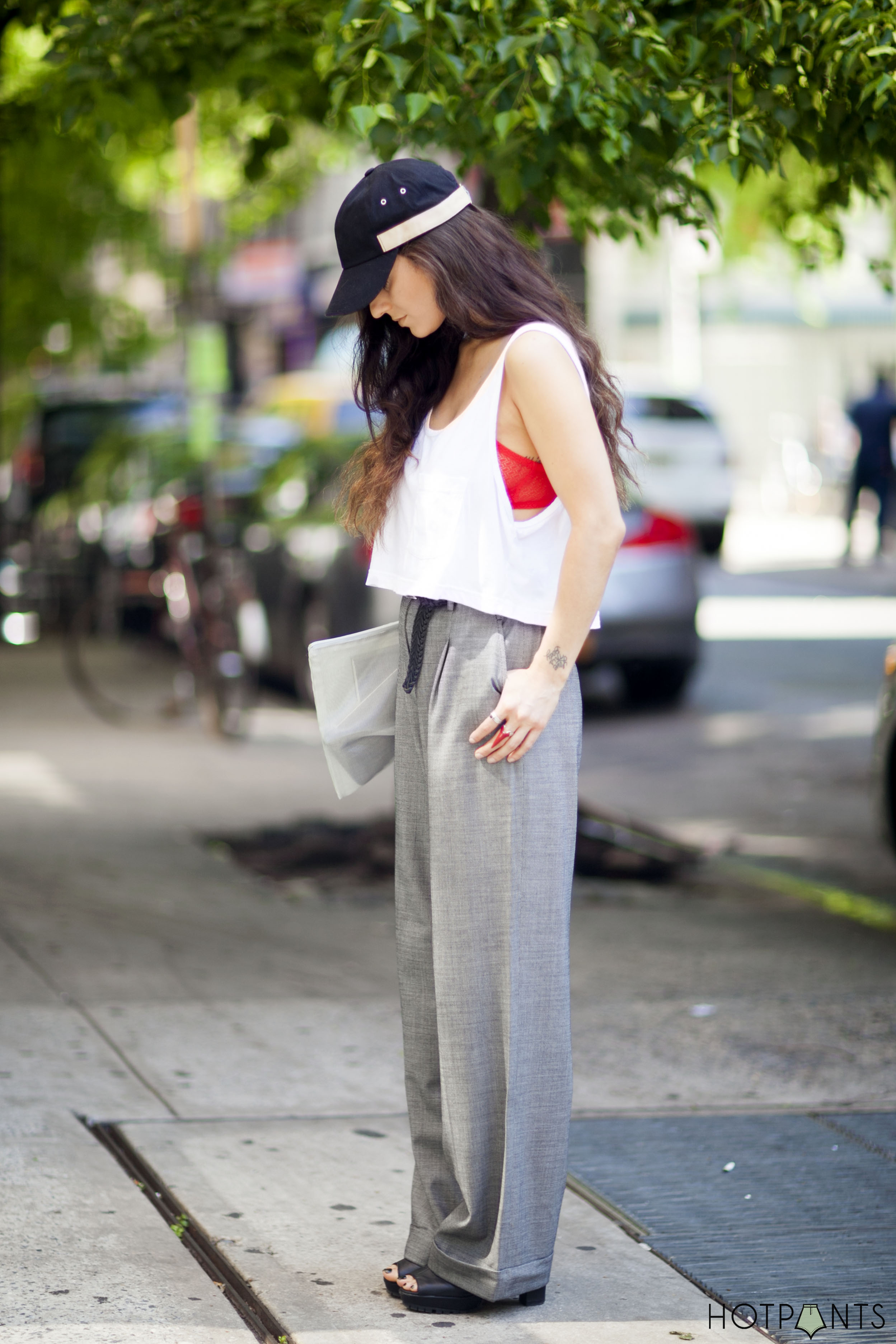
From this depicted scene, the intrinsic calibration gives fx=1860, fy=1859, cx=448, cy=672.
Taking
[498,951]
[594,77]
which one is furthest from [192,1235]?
[594,77]

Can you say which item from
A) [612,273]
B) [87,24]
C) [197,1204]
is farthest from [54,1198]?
[612,273]

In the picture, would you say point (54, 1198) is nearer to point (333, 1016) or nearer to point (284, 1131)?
point (284, 1131)

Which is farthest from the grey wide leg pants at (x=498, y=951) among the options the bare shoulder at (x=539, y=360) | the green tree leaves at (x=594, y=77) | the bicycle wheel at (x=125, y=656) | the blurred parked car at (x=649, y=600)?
the bicycle wheel at (x=125, y=656)

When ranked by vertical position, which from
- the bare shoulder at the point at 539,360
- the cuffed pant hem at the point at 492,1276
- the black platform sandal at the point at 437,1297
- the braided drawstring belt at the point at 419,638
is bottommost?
the black platform sandal at the point at 437,1297

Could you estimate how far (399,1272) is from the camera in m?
3.41

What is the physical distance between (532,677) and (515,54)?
1957 millimetres

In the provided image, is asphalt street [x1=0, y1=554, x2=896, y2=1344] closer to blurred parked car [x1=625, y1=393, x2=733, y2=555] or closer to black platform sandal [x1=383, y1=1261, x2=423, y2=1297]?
black platform sandal [x1=383, y1=1261, x2=423, y2=1297]

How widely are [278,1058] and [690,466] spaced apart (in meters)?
17.3

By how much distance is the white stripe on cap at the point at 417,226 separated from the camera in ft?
10.3

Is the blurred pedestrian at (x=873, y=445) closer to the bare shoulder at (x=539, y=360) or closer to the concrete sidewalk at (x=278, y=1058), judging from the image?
the concrete sidewalk at (x=278, y=1058)

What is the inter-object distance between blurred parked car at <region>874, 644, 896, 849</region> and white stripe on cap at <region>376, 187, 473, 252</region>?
3.70 metres

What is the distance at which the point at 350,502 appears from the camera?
11.3 ft

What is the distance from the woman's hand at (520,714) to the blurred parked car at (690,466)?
1827 centimetres

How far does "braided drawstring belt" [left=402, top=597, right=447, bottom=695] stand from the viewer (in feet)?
10.8
